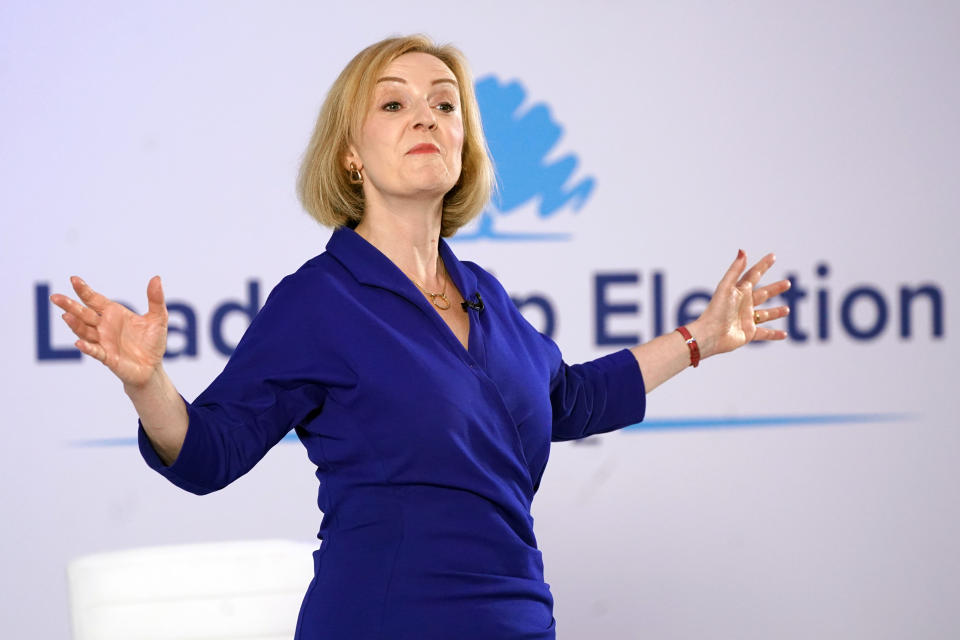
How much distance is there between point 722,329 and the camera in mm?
2014

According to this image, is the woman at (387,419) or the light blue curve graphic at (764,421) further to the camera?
the light blue curve graphic at (764,421)

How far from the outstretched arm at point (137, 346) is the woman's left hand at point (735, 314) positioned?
102cm

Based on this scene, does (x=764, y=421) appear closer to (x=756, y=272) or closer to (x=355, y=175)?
(x=756, y=272)

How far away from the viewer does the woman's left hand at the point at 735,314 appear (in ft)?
6.61

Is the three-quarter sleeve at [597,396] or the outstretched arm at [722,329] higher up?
the outstretched arm at [722,329]

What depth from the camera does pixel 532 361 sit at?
1721mm

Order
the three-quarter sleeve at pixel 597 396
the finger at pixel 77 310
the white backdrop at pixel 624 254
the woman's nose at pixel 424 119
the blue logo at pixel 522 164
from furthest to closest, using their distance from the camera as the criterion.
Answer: the blue logo at pixel 522 164 → the white backdrop at pixel 624 254 → the three-quarter sleeve at pixel 597 396 → the woman's nose at pixel 424 119 → the finger at pixel 77 310

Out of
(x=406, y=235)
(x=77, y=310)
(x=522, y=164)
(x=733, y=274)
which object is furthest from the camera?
(x=522, y=164)

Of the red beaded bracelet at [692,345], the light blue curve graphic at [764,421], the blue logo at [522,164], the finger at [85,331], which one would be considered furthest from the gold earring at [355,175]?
the light blue curve graphic at [764,421]

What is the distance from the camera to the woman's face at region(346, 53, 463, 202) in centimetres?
166

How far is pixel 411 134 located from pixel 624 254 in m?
2.03

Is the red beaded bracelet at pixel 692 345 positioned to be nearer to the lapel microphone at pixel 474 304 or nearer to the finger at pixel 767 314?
the finger at pixel 767 314

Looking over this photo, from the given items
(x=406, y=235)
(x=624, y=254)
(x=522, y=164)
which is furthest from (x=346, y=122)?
(x=624, y=254)

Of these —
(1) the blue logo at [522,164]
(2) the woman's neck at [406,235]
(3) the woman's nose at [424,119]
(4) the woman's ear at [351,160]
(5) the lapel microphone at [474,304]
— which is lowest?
(5) the lapel microphone at [474,304]
